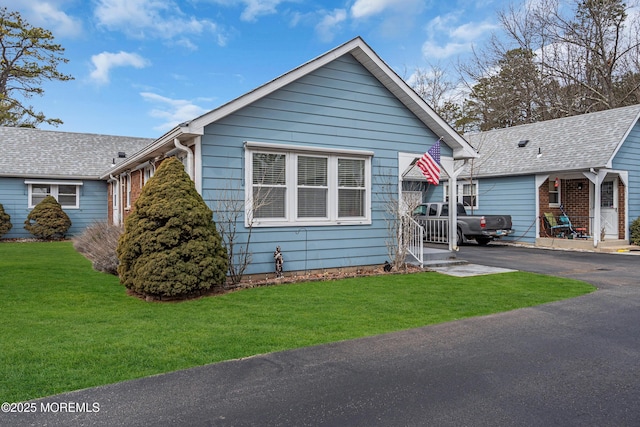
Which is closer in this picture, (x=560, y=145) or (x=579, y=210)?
(x=560, y=145)

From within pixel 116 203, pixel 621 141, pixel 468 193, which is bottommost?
pixel 116 203

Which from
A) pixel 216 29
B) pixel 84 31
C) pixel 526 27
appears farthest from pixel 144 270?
pixel 526 27

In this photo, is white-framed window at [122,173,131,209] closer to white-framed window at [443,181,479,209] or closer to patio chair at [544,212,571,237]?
white-framed window at [443,181,479,209]

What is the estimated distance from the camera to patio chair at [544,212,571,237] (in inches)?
666

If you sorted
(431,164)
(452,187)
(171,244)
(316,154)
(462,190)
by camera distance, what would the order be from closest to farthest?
1. (171,244)
2. (316,154)
3. (431,164)
4. (452,187)
5. (462,190)

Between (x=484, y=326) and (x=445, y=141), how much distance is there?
6774 mm

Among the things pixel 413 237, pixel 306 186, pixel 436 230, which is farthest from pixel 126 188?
pixel 436 230

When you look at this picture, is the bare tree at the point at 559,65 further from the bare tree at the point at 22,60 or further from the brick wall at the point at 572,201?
the bare tree at the point at 22,60

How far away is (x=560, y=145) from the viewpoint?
57.6 feet

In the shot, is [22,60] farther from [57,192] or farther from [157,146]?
[157,146]

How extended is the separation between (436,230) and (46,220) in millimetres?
15287

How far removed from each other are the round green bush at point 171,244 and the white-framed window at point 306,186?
138 centimetres

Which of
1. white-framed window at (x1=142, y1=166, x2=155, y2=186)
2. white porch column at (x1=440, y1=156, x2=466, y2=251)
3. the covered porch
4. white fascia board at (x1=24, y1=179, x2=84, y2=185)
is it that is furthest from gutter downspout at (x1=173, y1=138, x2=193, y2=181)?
the covered porch

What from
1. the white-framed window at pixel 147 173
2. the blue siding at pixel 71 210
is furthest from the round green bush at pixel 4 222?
the white-framed window at pixel 147 173
